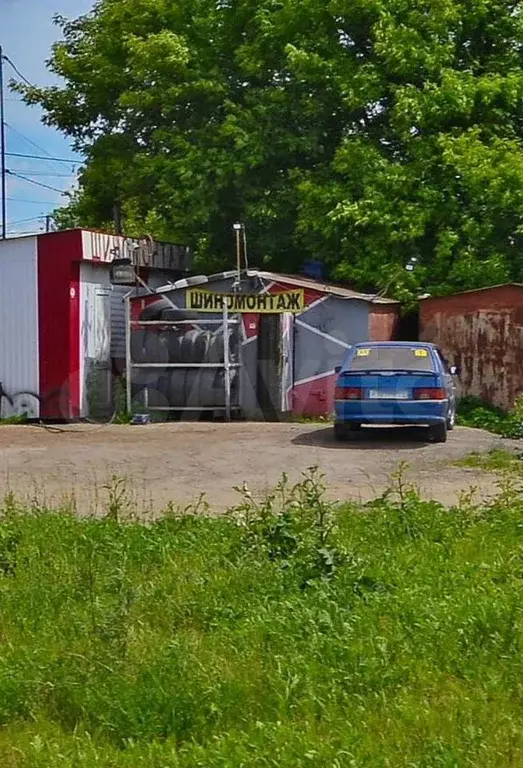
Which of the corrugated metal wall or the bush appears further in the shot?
the corrugated metal wall

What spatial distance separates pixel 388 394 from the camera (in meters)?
15.0

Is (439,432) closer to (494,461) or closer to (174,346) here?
(494,461)

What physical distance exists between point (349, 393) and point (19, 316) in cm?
832

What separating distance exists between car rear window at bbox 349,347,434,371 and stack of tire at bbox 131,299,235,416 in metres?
4.34

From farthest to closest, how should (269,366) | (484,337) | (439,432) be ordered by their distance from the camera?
(269,366)
(484,337)
(439,432)

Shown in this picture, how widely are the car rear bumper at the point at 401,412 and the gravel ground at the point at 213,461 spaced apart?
0.38 metres

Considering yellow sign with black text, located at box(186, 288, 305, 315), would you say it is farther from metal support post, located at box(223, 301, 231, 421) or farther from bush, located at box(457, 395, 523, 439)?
bush, located at box(457, 395, 523, 439)

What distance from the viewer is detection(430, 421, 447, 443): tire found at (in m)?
15.3

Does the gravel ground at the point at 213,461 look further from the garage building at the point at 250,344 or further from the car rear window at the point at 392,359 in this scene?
the garage building at the point at 250,344

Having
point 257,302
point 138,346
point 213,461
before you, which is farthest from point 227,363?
point 213,461

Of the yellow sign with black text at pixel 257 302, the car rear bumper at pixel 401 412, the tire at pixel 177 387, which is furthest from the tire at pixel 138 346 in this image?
the car rear bumper at pixel 401 412

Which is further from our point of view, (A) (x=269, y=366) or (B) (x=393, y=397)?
(A) (x=269, y=366)

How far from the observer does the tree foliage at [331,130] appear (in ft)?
69.8

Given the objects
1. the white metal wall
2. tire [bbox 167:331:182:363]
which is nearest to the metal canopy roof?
tire [bbox 167:331:182:363]
